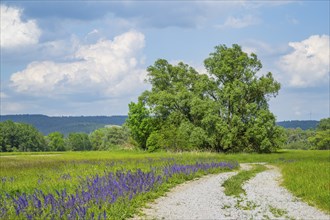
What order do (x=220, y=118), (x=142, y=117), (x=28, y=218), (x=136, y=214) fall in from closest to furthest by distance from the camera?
(x=28, y=218)
(x=136, y=214)
(x=220, y=118)
(x=142, y=117)

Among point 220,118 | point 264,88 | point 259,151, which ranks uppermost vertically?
point 264,88

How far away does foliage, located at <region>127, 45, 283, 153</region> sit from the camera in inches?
2340

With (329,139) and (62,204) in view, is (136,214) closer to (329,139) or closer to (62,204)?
(62,204)

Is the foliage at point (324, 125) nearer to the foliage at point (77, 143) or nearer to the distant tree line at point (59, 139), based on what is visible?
the distant tree line at point (59, 139)

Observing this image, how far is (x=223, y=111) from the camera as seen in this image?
60125 mm

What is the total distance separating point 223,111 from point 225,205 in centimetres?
4678

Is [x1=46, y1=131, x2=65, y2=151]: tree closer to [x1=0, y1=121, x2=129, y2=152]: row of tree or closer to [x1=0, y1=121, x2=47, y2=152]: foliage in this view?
[x1=0, y1=121, x2=129, y2=152]: row of tree

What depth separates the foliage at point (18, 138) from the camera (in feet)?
417

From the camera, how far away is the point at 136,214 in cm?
1235

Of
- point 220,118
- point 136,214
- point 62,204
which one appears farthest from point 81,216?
point 220,118

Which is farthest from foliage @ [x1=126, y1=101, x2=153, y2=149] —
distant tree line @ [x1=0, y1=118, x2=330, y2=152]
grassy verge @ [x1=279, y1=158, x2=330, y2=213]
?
grassy verge @ [x1=279, y1=158, x2=330, y2=213]

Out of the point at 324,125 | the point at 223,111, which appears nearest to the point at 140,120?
the point at 223,111

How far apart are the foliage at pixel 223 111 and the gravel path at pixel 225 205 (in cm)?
4091

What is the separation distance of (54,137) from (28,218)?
15030cm
